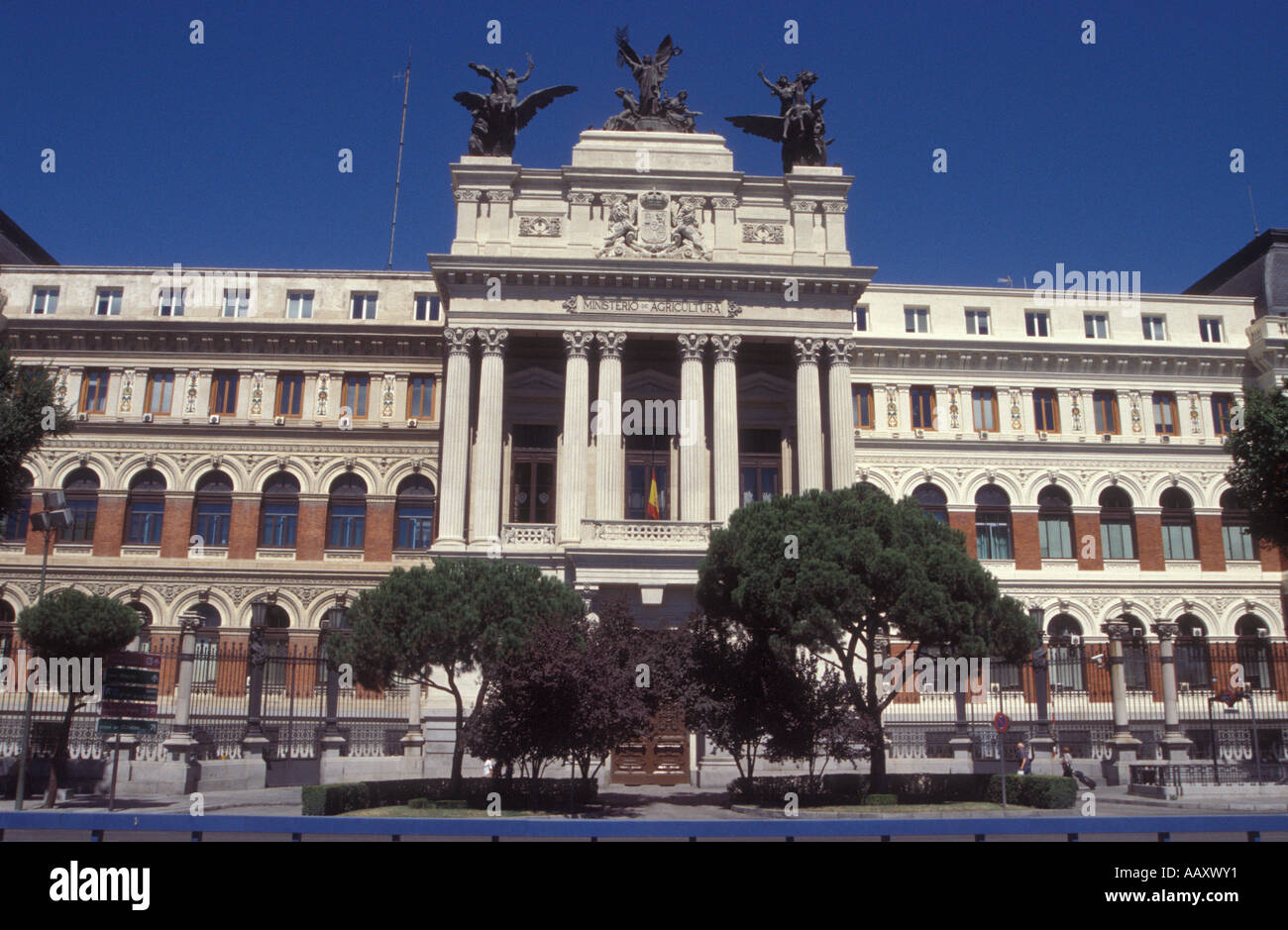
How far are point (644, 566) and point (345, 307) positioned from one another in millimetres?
21036

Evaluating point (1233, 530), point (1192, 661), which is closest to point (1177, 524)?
point (1233, 530)

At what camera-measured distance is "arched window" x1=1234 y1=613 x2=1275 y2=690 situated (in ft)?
132

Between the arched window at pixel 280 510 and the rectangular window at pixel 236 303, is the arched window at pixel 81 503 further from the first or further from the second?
the rectangular window at pixel 236 303

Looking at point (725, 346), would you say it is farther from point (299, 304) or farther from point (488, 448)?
point (299, 304)

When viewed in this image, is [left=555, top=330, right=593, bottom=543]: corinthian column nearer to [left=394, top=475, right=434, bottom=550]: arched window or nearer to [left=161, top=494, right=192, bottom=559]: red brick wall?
[left=394, top=475, right=434, bottom=550]: arched window

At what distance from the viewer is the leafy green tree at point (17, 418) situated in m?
29.2

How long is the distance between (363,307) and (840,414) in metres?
23.0

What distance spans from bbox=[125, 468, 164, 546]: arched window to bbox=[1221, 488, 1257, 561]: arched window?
4832 centimetres

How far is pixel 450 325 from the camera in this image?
41406mm

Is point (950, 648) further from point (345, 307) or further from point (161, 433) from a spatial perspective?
point (161, 433)

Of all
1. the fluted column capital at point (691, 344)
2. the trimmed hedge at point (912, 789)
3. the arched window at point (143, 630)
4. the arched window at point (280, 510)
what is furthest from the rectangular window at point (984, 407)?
the arched window at point (143, 630)

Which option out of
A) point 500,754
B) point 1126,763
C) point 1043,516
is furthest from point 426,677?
point 1043,516

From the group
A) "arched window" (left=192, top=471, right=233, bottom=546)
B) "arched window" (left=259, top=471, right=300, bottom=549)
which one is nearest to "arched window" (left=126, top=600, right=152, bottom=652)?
"arched window" (left=192, top=471, right=233, bottom=546)

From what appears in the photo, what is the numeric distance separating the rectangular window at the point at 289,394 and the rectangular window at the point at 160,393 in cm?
480
